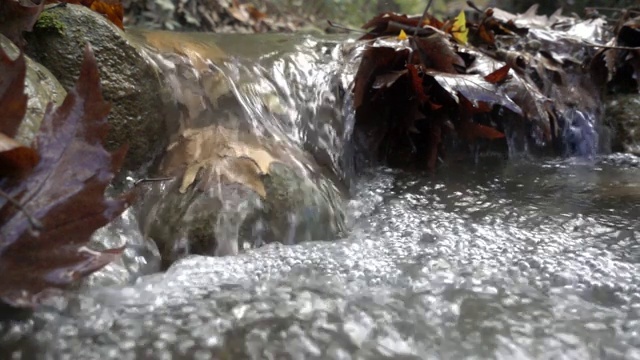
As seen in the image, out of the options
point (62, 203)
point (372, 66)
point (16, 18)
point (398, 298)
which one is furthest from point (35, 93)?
point (372, 66)

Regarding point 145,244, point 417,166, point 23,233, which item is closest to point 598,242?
point 417,166

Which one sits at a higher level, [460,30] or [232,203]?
[460,30]

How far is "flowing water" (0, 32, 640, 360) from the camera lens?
1.07 metres

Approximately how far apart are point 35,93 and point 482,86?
160 centimetres

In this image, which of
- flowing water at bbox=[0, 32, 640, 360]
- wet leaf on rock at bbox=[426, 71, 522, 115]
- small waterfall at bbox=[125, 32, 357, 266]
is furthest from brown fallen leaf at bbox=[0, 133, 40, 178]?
wet leaf on rock at bbox=[426, 71, 522, 115]

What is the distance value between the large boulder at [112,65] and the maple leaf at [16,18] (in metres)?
0.12

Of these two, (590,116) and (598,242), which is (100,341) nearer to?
(598,242)

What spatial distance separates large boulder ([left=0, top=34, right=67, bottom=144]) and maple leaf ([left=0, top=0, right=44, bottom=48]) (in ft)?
0.27

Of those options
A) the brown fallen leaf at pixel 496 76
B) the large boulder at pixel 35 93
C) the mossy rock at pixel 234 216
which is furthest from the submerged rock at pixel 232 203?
the brown fallen leaf at pixel 496 76

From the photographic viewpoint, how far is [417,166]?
2.49 meters

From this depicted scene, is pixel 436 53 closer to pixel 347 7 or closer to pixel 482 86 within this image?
pixel 482 86

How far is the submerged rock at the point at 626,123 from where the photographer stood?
3070 mm

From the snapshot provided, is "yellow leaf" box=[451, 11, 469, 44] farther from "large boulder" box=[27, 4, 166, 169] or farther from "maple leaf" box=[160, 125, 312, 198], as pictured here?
"large boulder" box=[27, 4, 166, 169]

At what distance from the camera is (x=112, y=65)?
1864mm
